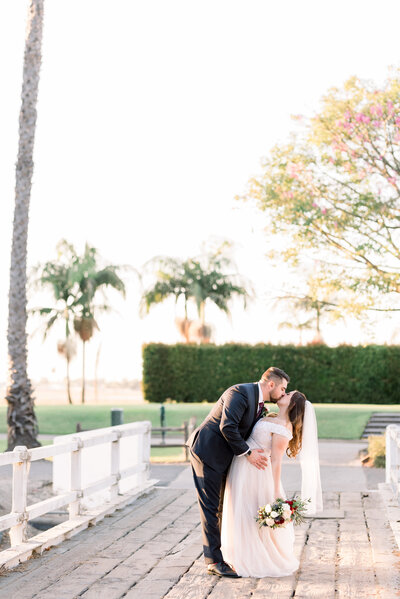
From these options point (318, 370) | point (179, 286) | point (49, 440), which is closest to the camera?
point (49, 440)

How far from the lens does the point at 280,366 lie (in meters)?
45.3

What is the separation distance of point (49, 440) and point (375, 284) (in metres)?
13.1

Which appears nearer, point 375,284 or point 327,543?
point 327,543

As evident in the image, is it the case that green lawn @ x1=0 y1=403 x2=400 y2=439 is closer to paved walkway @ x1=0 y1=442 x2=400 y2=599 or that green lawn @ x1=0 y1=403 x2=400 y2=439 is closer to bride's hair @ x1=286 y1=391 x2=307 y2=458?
paved walkway @ x1=0 y1=442 x2=400 y2=599

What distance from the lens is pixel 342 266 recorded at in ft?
86.0

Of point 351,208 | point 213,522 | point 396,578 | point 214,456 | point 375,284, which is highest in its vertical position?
point 351,208

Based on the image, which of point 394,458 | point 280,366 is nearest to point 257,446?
point 394,458

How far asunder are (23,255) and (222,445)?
553 inches

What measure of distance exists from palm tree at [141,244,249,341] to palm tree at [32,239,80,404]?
18.2ft

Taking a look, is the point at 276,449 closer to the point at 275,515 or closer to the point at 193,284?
the point at 275,515

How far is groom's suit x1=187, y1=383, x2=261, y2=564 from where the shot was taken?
795cm

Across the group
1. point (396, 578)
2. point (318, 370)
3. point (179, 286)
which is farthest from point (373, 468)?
point (179, 286)

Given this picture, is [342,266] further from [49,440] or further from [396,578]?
[396,578]

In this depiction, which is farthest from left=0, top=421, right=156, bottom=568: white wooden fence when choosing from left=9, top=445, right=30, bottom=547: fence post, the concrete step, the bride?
the concrete step
